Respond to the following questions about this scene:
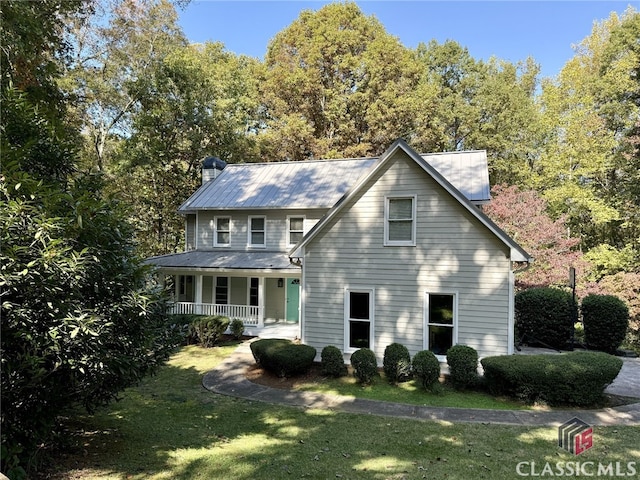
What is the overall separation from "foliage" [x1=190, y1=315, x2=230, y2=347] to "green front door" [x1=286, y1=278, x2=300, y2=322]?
3.59 m

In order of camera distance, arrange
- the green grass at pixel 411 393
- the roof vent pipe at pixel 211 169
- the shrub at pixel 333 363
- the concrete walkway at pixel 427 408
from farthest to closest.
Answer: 1. the roof vent pipe at pixel 211 169
2. the shrub at pixel 333 363
3. the green grass at pixel 411 393
4. the concrete walkway at pixel 427 408

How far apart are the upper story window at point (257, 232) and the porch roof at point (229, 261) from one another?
21.1 inches

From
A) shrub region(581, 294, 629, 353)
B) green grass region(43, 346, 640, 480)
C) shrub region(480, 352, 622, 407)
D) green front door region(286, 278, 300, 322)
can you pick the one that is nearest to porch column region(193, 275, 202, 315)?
green front door region(286, 278, 300, 322)

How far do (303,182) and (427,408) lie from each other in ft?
41.2

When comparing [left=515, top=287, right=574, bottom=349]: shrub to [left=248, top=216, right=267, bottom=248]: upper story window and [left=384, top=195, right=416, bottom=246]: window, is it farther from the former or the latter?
[left=248, top=216, right=267, bottom=248]: upper story window

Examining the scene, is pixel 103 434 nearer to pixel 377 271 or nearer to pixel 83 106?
pixel 377 271

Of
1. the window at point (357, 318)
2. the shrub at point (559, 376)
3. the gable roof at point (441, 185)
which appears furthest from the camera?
the window at point (357, 318)

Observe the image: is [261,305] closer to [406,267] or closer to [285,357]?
[285,357]

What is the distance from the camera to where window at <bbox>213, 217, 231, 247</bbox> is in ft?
62.3

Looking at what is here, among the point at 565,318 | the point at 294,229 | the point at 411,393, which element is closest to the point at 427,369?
the point at 411,393

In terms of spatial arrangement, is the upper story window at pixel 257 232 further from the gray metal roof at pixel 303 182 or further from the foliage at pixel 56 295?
the foliage at pixel 56 295

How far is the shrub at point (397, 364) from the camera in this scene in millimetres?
10195

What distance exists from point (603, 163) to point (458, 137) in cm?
1070

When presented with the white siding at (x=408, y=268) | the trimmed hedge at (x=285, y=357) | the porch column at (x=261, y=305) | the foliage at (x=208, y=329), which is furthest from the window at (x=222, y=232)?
the trimmed hedge at (x=285, y=357)
